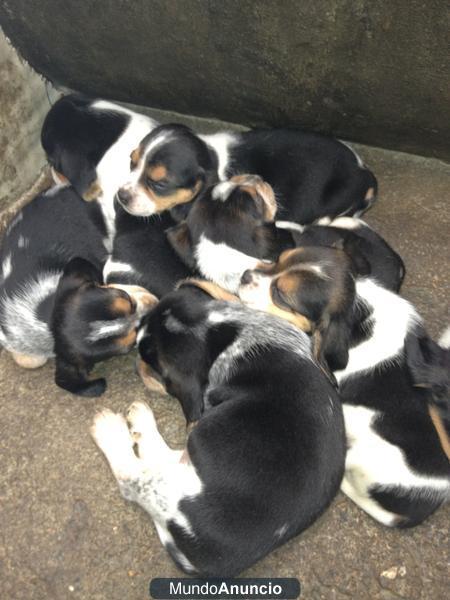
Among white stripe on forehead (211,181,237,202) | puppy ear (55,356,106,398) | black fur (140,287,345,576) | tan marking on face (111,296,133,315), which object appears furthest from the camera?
white stripe on forehead (211,181,237,202)

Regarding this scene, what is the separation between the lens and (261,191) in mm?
4090

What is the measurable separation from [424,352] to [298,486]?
1.06m

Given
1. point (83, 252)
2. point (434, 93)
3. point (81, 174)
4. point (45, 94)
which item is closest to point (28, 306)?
point (83, 252)

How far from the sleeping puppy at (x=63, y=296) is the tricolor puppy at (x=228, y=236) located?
449 mm

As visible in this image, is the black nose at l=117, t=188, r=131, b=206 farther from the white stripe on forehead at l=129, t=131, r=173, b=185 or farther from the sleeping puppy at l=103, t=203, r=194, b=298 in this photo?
the sleeping puppy at l=103, t=203, r=194, b=298

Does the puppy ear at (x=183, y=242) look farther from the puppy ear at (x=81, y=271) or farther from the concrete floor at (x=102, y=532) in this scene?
the concrete floor at (x=102, y=532)

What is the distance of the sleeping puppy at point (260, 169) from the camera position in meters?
4.33

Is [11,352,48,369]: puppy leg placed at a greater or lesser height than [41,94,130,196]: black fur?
lesser

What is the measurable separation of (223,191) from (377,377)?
1.58 metres

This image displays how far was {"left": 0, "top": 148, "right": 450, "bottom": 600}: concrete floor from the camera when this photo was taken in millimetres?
3557

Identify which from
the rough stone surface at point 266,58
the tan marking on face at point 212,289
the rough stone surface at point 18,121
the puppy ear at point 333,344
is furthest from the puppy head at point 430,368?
the rough stone surface at point 18,121

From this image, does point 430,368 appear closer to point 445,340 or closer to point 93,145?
point 445,340

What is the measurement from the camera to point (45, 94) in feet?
17.6

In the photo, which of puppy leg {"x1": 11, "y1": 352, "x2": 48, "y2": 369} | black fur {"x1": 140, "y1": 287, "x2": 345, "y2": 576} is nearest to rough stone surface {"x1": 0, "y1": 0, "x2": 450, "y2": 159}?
black fur {"x1": 140, "y1": 287, "x2": 345, "y2": 576}
